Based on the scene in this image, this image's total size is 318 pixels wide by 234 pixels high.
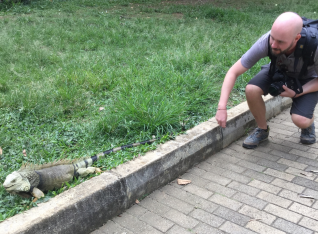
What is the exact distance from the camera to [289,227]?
Result: 2.83 m

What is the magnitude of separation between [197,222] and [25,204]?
4.58 ft

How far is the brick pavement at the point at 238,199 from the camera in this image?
288 centimetres

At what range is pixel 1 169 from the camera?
3.24 m

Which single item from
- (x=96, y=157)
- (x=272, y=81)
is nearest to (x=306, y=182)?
(x=272, y=81)

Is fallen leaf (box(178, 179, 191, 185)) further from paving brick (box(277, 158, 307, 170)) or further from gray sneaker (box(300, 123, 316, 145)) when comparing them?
gray sneaker (box(300, 123, 316, 145))

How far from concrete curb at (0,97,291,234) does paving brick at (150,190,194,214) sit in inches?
2.9

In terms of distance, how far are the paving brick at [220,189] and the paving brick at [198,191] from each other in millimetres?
66

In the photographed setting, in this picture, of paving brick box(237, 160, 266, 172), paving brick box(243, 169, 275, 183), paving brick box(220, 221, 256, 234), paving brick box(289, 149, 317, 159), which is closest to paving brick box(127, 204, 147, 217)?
paving brick box(220, 221, 256, 234)

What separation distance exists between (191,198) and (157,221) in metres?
0.46

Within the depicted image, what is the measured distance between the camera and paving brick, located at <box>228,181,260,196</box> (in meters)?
3.33

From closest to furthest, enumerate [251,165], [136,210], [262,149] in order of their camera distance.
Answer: [136,210] < [251,165] < [262,149]

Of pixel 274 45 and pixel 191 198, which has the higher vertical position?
pixel 274 45

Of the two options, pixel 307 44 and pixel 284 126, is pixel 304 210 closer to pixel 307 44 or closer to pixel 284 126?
pixel 307 44

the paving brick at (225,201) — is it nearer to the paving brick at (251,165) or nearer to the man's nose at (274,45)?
the paving brick at (251,165)
